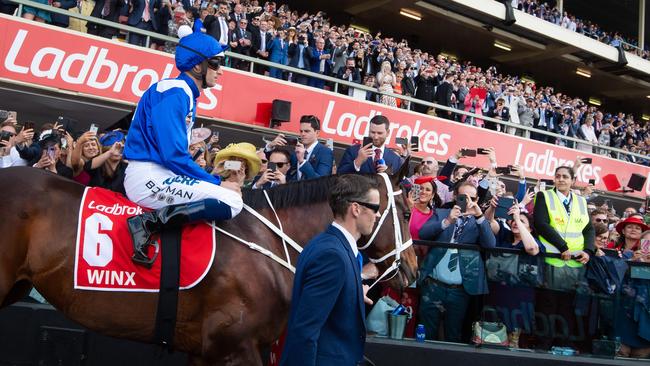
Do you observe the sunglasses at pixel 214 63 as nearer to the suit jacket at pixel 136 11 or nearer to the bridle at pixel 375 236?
the bridle at pixel 375 236

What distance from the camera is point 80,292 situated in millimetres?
3717

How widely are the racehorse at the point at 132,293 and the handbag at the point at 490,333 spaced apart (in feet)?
8.95

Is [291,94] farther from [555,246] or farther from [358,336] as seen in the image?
[358,336]

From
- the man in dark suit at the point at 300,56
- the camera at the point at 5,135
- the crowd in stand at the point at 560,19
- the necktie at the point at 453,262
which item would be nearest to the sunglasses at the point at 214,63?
the necktie at the point at 453,262

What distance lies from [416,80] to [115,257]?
1514 centimetres

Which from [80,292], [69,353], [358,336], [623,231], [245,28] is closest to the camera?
[358,336]

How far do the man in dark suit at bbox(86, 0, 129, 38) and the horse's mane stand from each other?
9.02m

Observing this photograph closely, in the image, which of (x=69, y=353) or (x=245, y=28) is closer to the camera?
(x=69, y=353)

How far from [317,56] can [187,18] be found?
3.75 metres

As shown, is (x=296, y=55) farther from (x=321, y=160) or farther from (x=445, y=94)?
(x=321, y=160)

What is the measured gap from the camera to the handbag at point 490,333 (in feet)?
19.4

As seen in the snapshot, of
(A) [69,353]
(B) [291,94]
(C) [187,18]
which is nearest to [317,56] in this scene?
(B) [291,94]

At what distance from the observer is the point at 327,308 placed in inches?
105

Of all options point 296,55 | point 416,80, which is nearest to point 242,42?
point 296,55
